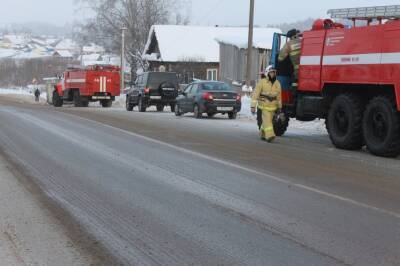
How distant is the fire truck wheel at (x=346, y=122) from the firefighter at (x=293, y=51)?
5.89 feet

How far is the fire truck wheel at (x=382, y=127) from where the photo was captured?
1180 centimetres

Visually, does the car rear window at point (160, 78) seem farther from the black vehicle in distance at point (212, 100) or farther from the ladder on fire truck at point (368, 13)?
the ladder on fire truck at point (368, 13)

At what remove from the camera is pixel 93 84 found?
121ft

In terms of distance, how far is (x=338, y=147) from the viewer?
13.5m

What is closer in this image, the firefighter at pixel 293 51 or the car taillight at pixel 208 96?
the firefighter at pixel 293 51

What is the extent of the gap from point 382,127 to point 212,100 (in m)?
Answer: 11.9

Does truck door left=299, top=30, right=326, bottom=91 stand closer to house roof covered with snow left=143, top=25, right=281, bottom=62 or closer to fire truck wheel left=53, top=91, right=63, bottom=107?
fire truck wheel left=53, top=91, right=63, bottom=107

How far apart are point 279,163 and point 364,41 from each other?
330cm

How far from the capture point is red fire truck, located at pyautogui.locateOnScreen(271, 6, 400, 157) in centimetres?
1177

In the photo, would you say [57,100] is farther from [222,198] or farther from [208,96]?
[222,198]

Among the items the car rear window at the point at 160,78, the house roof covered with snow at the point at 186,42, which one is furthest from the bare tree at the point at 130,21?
the car rear window at the point at 160,78

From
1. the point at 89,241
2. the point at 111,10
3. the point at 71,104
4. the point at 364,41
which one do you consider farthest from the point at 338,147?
the point at 111,10

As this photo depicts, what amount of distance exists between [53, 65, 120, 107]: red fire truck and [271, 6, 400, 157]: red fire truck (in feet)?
77.0

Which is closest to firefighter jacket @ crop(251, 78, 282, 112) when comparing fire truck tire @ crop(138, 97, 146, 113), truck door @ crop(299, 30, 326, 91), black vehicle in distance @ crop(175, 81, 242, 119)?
truck door @ crop(299, 30, 326, 91)
